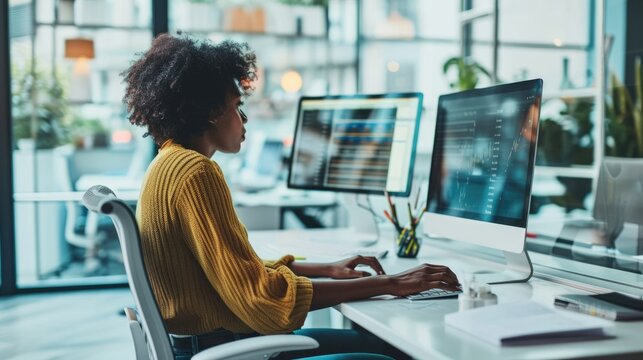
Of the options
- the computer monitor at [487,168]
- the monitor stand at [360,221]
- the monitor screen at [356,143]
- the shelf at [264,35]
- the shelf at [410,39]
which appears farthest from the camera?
the shelf at [410,39]

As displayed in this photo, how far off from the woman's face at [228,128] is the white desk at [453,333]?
0.52 m

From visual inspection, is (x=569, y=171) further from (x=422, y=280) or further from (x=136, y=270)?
(x=136, y=270)

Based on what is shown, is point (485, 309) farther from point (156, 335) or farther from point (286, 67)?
point (286, 67)

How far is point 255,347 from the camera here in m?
1.38

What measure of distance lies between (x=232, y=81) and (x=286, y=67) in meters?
3.90

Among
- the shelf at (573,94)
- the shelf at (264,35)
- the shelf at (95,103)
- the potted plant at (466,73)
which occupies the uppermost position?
the shelf at (264,35)

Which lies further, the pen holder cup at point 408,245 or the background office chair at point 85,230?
the background office chair at point 85,230

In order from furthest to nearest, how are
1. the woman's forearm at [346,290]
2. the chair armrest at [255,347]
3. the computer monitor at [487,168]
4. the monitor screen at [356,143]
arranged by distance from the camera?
the monitor screen at [356,143] → the computer monitor at [487,168] → the woman's forearm at [346,290] → the chair armrest at [255,347]

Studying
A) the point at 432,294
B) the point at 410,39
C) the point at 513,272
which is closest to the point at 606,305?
the point at 432,294

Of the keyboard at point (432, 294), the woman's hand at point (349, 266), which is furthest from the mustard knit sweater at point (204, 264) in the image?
the woman's hand at point (349, 266)

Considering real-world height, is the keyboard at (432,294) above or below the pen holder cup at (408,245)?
below

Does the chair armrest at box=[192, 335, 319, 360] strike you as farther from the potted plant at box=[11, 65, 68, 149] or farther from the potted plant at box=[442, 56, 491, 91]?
the potted plant at box=[11, 65, 68, 149]

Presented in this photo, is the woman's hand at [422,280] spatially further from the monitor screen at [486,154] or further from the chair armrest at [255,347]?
the chair armrest at [255,347]

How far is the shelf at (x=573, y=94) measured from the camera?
5064mm
